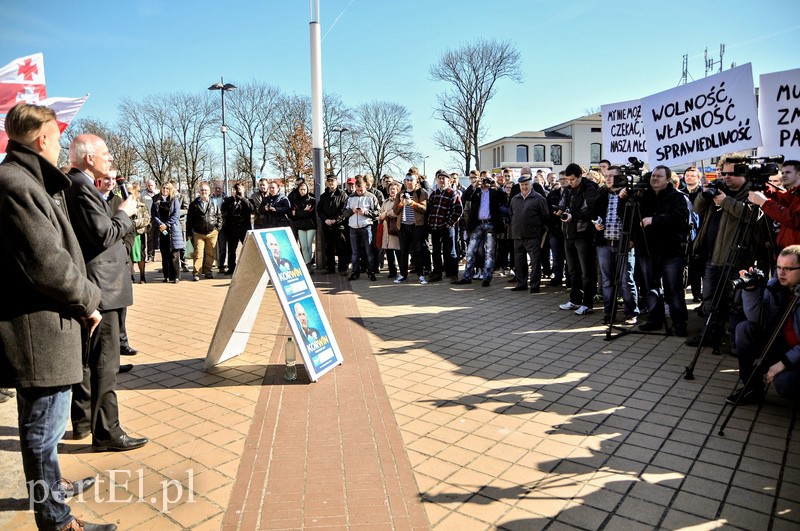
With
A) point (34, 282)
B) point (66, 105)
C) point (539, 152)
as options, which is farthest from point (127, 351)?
point (539, 152)

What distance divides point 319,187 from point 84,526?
1033 cm

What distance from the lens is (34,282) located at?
257 cm

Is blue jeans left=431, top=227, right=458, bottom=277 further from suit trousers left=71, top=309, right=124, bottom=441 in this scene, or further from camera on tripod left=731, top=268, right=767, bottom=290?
suit trousers left=71, top=309, right=124, bottom=441

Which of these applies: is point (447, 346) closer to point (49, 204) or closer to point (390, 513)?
point (390, 513)

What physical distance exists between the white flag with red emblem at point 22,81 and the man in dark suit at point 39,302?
469cm

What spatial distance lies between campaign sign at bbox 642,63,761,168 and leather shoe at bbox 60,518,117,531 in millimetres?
6521

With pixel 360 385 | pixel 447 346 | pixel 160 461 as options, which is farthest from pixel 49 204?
pixel 447 346

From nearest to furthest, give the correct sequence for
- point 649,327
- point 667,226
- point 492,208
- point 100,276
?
point 100,276 → point 667,226 → point 649,327 → point 492,208

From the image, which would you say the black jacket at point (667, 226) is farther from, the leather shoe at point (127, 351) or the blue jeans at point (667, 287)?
the leather shoe at point (127, 351)

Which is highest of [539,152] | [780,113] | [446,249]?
[539,152]

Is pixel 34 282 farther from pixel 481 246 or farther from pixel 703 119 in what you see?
pixel 481 246

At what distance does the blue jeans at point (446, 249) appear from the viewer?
1119 cm

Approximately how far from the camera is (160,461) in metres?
3.72

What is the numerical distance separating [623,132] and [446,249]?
442 centimetres
